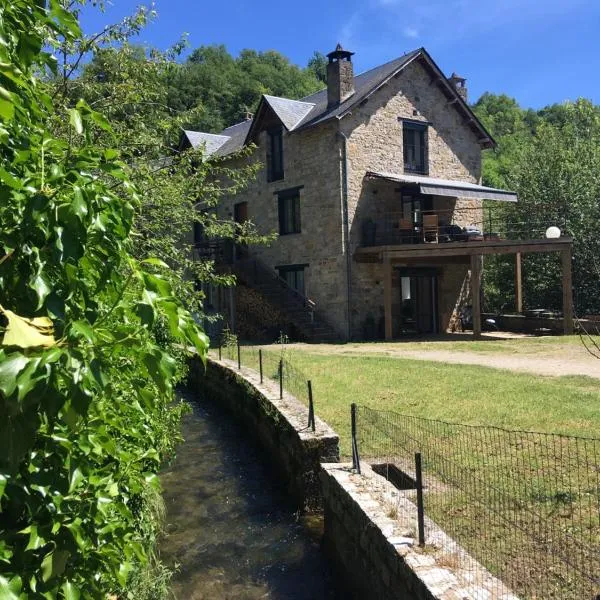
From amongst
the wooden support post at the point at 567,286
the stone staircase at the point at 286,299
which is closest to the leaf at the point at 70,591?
the stone staircase at the point at 286,299

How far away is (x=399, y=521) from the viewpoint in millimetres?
4930

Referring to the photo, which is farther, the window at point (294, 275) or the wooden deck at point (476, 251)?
the window at point (294, 275)

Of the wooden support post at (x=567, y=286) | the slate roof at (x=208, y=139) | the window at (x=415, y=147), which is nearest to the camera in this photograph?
the wooden support post at (x=567, y=286)

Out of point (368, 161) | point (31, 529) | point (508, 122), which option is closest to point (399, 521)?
point (31, 529)

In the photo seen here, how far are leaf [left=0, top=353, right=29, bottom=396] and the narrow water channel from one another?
4.99 meters

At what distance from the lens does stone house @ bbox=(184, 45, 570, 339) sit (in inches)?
814

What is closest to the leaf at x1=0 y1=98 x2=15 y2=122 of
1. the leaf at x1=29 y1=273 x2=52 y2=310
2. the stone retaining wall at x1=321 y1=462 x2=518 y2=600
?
the leaf at x1=29 y1=273 x2=52 y2=310

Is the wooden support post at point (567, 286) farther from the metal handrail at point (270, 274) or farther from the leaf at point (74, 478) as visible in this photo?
the leaf at point (74, 478)

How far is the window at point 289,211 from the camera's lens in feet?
75.2

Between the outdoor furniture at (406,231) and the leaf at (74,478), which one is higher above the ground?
the outdoor furniture at (406,231)

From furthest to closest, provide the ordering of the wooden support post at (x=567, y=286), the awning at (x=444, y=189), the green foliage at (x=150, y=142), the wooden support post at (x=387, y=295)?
the awning at (x=444, y=189) → the wooden support post at (x=387, y=295) → the wooden support post at (x=567, y=286) → the green foliage at (x=150, y=142)

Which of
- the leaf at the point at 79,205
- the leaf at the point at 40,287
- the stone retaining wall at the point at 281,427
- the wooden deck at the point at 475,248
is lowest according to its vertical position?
the stone retaining wall at the point at 281,427

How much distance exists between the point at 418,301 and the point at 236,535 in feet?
58.1

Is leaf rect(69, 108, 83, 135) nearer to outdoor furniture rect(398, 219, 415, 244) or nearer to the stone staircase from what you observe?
the stone staircase
